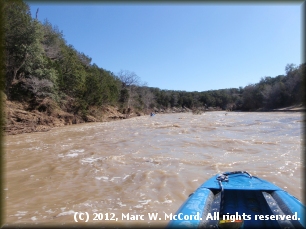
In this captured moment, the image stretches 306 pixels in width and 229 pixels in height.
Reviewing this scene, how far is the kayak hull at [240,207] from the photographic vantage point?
2199mm

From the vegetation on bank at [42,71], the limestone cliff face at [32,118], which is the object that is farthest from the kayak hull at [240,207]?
the vegetation on bank at [42,71]

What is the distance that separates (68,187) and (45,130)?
40.1 ft

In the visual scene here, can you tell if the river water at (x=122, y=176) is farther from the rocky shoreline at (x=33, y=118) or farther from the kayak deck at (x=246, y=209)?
the rocky shoreline at (x=33, y=118)

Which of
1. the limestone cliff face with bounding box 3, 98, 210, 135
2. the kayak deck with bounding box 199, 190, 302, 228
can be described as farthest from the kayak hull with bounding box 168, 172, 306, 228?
the limestone cliff face with bounding box 3, 98, 210, 135

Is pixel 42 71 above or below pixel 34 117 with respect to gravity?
above

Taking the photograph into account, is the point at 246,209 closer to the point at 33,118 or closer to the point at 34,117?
the point at 33,118

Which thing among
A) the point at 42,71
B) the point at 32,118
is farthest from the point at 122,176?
the point at 42,71

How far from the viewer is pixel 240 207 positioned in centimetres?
278

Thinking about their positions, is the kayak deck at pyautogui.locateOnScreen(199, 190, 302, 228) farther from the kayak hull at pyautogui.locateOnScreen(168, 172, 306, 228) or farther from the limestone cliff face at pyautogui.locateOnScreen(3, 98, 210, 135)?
the limestone cliff face at pyautogui.locateOnScreen(3, 98, 210, 135)

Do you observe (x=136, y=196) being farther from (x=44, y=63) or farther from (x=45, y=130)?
(x=44, y=63)

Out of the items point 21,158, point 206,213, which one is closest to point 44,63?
point 21,158

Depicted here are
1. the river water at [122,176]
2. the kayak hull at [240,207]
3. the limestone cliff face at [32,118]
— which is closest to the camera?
the kayak hull at [240,207]

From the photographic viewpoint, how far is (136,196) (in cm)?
395

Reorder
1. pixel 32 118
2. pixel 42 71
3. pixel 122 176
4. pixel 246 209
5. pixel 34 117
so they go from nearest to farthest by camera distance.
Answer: pixel 246 209 < pixel 122 176 < pixel 32 118 < pixel 34 117 < pixel 42 71
